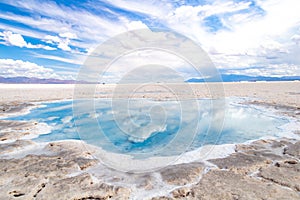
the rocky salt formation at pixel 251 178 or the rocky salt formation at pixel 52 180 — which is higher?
the rocky salt formation at pixel 52 180

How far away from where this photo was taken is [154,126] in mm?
15258

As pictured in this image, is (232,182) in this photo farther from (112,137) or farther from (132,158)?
(112,137)

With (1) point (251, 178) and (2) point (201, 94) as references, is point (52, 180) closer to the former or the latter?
(1) point (251, 178)

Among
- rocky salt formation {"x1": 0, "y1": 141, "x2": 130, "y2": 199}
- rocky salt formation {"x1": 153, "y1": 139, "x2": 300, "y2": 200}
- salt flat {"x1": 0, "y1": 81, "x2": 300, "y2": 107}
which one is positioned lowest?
rocky salt formation {"x1": 153, "y1": 139, "x2": 300, "y2": 200}

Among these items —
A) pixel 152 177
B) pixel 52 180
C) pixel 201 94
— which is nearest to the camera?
pixel 52 180

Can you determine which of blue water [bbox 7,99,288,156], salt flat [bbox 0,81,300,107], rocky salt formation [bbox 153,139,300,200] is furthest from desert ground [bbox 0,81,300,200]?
salt flat [bbox 0,81,300,107]

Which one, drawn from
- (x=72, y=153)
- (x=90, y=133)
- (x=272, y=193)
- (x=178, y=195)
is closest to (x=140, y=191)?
(x=178, y=195)

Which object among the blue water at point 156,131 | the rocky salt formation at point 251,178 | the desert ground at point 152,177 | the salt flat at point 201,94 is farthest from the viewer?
the salt flat at point 201,94

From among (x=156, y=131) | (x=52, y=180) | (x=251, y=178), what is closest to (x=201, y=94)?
(x=156, y=131)

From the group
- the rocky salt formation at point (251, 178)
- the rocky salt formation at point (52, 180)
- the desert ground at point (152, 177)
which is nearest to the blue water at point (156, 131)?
the desert ground at point (152, 177)

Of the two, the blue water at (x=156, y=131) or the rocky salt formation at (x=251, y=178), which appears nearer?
the rocky salt formation at (x=251, y=178)

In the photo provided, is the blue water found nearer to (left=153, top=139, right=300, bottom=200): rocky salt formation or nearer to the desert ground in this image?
the desert ground

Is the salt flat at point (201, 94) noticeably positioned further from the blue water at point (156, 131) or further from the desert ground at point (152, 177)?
the desert ground at point (152, 177)

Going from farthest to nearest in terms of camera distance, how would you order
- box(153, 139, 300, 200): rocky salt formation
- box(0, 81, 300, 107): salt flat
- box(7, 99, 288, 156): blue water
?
box(0, 81, 300, 107): salt flat → box(7, 99, 288, 156): blue water → box(153, 139, 300, 200): rocky salt formation
